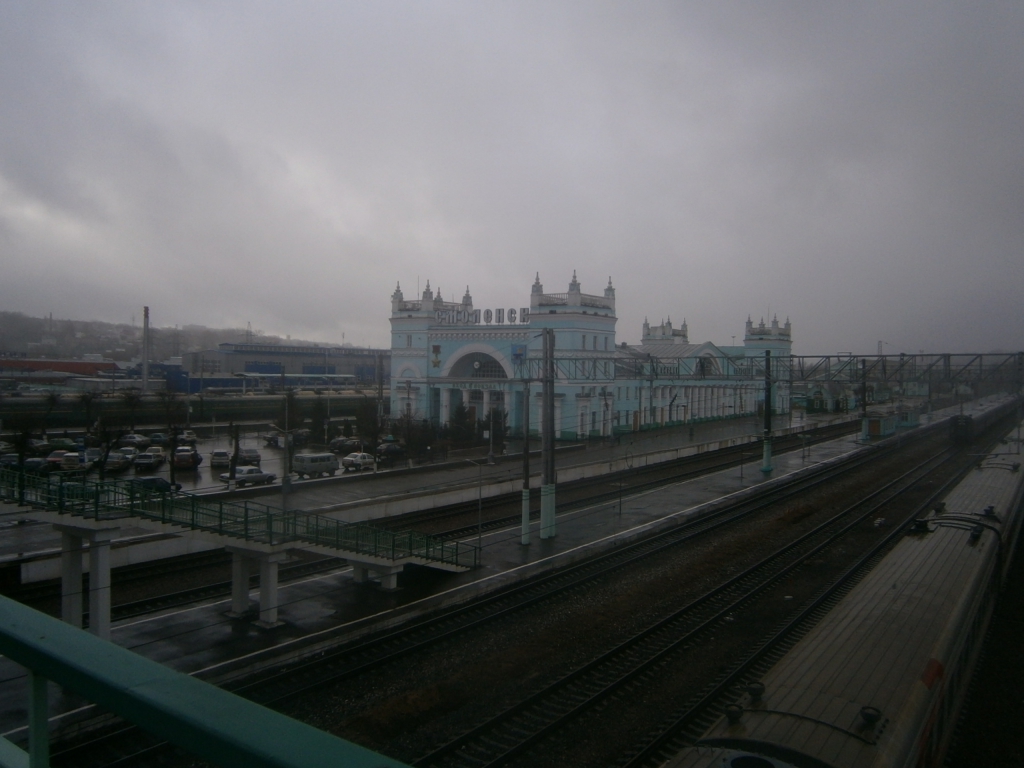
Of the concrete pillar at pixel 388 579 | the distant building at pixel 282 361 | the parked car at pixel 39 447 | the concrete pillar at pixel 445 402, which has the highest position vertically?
the distant building at pixel 282 361

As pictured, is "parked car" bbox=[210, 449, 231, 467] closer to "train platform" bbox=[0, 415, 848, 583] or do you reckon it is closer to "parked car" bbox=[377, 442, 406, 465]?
"train platform" bbox=[0, 415, 848, 583]

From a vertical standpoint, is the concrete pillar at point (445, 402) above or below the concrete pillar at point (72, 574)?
above

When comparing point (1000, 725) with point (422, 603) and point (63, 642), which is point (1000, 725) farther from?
point (63, 642)

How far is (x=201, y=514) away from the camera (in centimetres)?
845

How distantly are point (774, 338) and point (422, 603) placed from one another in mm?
38039

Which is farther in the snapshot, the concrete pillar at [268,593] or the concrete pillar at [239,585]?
the concrete pillar at [239,585]

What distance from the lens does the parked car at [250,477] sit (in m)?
17.4

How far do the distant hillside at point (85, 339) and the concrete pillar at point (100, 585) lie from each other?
1031 centimetres

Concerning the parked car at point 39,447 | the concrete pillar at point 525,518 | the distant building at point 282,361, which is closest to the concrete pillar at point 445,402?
the distant building at point 282,361

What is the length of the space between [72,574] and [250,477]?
10.0m

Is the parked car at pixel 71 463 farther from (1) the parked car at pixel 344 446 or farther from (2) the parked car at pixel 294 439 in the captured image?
(1) the parked car at pixel 344 446

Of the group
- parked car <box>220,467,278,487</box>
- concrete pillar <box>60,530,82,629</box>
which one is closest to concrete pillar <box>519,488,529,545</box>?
concrete pillar <box>60,530,82,629</box>

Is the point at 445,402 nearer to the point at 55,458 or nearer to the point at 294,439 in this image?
the point at 294,439

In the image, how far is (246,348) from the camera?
36.3m
